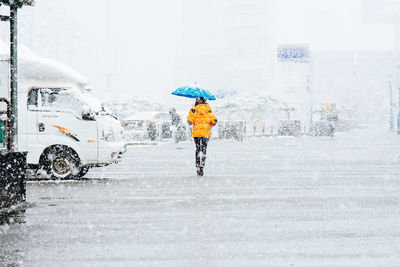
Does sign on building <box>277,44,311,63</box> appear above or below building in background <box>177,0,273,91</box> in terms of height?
below

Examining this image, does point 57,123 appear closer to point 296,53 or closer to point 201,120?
point 201,120

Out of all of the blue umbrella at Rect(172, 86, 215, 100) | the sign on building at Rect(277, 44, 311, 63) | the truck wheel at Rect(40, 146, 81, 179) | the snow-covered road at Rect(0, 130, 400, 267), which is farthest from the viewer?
the sign on building at Rect(277, 44, 311, 63)

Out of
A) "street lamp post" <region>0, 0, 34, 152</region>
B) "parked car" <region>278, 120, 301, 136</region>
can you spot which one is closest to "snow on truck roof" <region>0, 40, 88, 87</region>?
"street lamp post" <region>0, 0, 34, 152</region>

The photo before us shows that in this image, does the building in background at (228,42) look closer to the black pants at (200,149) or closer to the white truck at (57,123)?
the black pants at (200,149)

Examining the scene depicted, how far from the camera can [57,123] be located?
15453 mm

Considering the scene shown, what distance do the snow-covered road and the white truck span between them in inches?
23.1

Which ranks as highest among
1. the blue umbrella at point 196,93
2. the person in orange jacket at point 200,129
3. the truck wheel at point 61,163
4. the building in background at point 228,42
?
the building in background at point 228,42

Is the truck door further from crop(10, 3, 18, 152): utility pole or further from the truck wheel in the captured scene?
crop(10, 3, 18, 152): utility pole

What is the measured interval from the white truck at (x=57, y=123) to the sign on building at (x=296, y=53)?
177ft

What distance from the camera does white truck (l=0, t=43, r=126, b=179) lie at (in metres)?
15.3

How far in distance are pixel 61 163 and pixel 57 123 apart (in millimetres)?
855

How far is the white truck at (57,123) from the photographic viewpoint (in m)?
15.3

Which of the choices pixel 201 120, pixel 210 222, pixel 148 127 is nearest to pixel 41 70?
pixel 201 120

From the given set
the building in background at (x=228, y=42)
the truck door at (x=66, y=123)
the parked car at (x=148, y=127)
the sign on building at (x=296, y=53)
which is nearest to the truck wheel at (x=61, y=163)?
the truck door at (x=66, y=123)
